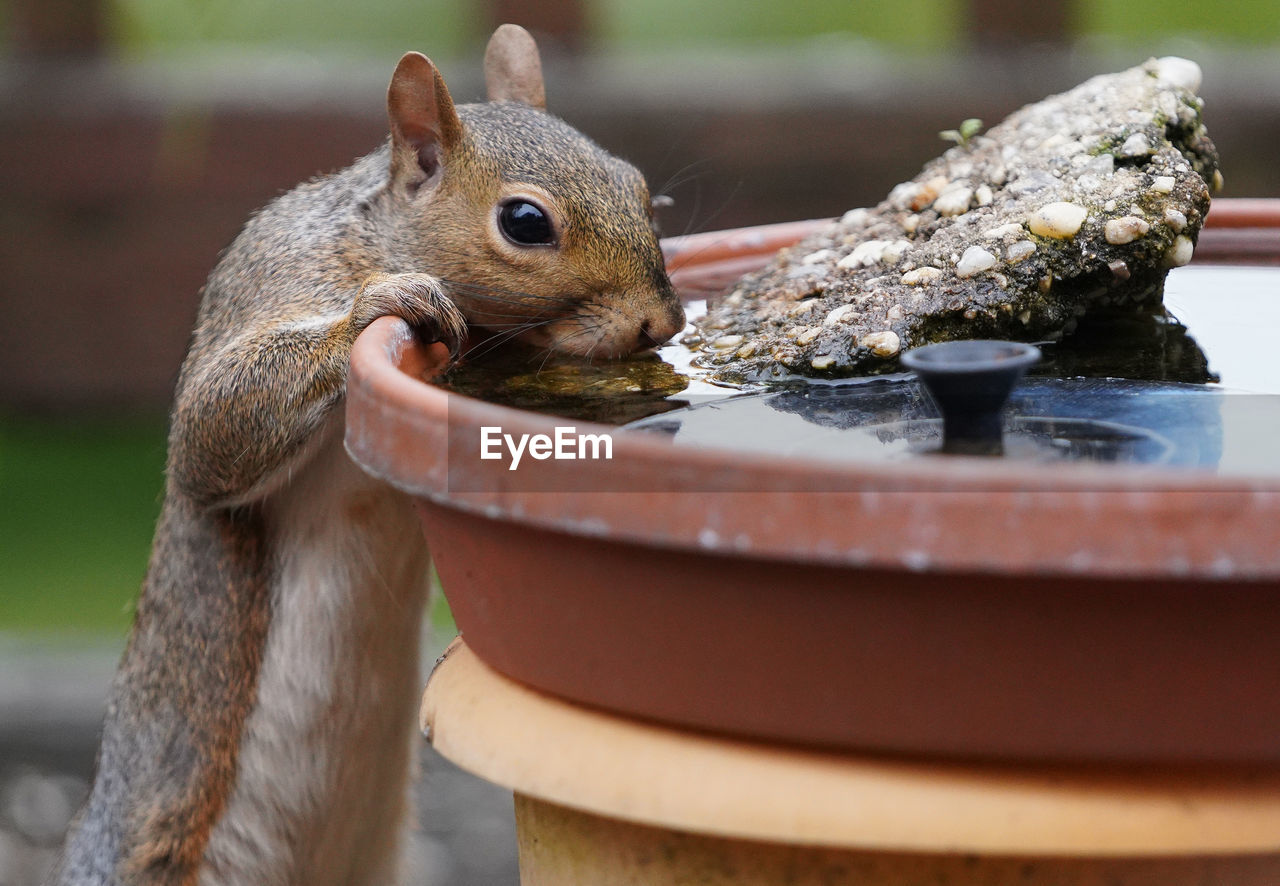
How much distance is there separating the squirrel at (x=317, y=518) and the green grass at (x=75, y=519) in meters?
1.59

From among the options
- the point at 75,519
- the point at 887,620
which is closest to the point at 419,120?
the point at 887,620

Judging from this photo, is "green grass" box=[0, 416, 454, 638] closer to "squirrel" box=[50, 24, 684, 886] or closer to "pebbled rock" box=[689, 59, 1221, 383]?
"squirrel" box=[50, 24, 684, 886]

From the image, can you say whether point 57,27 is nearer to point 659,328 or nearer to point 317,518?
point 317,518

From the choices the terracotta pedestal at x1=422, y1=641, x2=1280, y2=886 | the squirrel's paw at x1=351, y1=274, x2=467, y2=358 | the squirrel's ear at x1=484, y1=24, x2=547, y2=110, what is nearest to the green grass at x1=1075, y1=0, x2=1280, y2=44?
the squirrel's ear at x1=484, y1=24, x2=547, y2=110

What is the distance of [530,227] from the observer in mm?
1178

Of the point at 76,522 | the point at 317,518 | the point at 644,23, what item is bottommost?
the point at 76,522

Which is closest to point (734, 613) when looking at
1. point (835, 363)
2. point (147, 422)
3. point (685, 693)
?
point (685, 693)

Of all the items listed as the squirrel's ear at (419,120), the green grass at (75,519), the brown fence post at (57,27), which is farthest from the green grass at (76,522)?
the squirrel's ear at (419,120)

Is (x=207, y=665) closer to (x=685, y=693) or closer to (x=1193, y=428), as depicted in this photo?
(x=685, y=693)

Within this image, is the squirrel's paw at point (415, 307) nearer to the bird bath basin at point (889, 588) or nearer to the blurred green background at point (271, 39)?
the bird bath basin at point (889, 588)

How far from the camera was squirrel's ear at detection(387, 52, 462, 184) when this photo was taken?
1.19 m

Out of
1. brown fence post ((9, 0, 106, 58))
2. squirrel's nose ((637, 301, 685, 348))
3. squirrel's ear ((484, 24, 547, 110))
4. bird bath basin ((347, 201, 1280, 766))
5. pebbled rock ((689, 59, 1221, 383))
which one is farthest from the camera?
brown fence post ((9, 0, 106, 58))

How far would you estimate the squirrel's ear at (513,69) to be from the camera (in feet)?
4.77

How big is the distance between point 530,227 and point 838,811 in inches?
25.6
